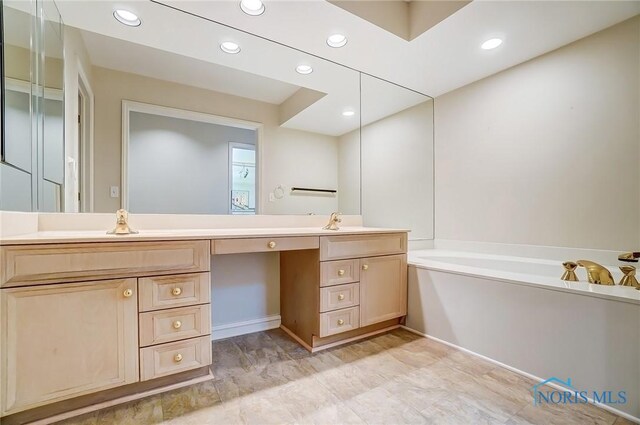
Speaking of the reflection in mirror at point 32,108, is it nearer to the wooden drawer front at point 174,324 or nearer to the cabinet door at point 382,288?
the wooden drawer front at point 174,324

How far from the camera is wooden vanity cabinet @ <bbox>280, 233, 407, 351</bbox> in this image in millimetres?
1753

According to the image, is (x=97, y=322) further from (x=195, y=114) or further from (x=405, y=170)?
(x=405, y=170)

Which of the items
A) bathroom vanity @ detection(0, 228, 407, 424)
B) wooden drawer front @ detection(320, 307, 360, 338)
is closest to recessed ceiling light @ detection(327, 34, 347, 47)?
bathroom vanity @ detection(0, 228, 407, 424)

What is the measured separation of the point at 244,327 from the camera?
209 cm

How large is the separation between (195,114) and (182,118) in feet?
0.29

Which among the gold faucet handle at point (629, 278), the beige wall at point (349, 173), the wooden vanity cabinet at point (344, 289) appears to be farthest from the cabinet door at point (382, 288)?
the gold faucet handle at point (629, 278)

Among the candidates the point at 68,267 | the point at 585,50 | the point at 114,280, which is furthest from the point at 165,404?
the point at 585,50

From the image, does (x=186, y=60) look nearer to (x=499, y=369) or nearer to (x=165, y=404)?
(x=165, y=404)

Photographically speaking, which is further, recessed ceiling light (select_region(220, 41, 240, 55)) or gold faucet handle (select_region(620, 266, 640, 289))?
recessed ceiling light (select_region(220, 41, 240, 55))

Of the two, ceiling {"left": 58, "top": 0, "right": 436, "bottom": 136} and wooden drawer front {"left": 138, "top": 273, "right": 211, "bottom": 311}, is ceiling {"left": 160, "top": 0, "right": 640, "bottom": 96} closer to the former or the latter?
ceiling {"left": 58, "top": 0, "right": 436, "bottom": 136}

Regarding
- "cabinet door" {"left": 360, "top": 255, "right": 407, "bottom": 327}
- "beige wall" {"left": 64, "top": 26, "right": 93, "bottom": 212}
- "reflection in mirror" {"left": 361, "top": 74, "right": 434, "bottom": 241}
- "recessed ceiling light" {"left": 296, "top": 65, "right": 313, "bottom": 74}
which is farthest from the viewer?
"reflection in mirror" {"left": 361, "top": 74, "right": 434, "bottom": 241}

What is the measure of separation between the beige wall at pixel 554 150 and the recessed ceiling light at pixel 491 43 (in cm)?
44

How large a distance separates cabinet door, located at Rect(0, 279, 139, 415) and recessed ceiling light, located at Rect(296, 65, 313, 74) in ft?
5.86

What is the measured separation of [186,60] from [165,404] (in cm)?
197
